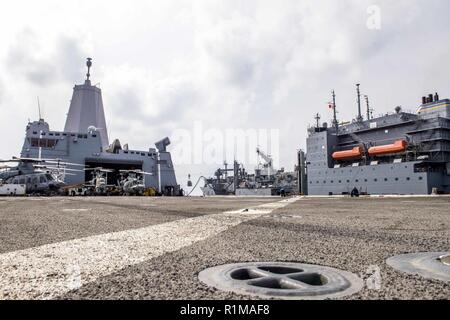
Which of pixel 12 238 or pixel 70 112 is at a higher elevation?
pixel 70 112

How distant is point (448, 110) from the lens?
4200 centimetres

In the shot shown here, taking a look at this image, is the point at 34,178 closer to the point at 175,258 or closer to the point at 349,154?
the point at 349,154

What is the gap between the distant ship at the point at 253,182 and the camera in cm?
6606

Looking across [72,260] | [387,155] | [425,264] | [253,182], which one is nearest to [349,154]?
[387,155]

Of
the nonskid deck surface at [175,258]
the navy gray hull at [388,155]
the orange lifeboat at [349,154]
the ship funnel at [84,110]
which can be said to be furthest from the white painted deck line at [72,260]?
the ship funnel at [84,110]

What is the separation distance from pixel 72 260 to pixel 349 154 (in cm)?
4779

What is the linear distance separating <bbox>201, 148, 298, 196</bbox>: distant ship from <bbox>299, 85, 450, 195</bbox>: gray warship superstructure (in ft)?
46.7

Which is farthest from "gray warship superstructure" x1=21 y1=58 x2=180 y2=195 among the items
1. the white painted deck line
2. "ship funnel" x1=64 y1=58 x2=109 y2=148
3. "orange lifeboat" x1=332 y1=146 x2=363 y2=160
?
the white painted deck line

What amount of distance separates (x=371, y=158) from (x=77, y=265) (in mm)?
47326

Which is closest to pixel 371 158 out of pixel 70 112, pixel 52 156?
pixel 52 156

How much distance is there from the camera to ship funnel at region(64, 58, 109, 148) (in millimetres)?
A: 68444

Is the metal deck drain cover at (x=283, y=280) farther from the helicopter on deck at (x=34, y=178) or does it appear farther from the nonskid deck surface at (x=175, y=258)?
the helicopter on deck at (x=34, y=178)

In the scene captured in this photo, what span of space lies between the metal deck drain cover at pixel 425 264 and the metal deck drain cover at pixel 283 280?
544 millimetres
